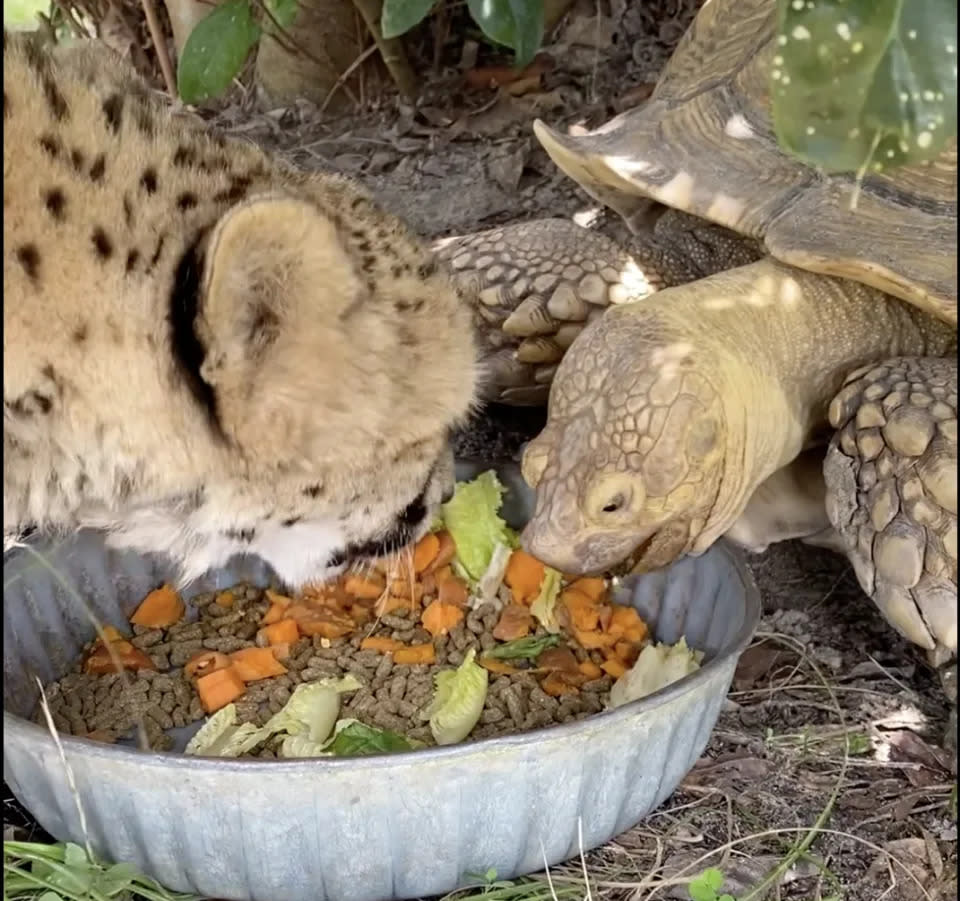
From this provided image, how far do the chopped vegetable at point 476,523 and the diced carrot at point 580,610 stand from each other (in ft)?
0.61

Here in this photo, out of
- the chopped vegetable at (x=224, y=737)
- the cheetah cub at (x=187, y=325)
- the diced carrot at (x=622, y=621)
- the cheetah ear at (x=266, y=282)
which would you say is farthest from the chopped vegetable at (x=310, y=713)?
the cheetah ear at (x=266, y=282)

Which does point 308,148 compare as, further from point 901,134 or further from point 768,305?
point 901,134

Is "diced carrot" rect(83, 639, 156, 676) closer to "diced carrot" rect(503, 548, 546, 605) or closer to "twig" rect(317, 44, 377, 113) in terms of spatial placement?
"diced carrot" rect(503, 548, 546, 605)

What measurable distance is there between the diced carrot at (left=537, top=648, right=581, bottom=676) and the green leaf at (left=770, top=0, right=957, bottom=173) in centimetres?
169

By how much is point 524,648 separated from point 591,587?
0.24 m

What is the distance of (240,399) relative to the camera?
1.82 m

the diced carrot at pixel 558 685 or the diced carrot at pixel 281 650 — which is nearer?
the diced carrot at pixel 558 685

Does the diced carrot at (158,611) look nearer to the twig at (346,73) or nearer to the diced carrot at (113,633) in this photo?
the diced carrot at (113,633)

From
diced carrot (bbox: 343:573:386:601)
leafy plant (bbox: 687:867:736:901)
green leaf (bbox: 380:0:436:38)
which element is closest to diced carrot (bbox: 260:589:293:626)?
diced carrot (bbox: 343:573:386:601)

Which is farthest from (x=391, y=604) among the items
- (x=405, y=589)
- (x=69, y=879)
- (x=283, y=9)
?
(x=283, y=9)

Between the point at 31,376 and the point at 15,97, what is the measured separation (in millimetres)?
372

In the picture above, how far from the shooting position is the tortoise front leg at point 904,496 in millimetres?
2299

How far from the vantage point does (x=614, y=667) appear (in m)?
2.79

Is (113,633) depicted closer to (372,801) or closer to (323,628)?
(323,628)
